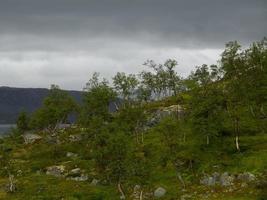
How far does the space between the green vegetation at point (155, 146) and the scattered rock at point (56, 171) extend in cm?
32

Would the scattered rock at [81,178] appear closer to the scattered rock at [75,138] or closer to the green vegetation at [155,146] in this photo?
the green vegetation at [155,146]

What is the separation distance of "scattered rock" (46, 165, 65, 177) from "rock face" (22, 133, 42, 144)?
52035mm

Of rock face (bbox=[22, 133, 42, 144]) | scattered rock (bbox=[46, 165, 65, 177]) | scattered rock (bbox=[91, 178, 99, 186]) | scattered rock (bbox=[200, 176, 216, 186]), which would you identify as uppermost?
rock face (bbox=[22, 133, 42, 144])

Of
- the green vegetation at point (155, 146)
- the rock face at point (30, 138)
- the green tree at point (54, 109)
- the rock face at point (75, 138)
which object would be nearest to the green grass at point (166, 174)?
the green vegetation at point (155, 146)

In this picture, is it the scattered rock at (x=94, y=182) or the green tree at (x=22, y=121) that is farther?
the green tree at (x=22, y=121)

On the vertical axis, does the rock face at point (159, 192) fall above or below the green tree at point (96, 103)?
below

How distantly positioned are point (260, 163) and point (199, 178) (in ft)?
35.2

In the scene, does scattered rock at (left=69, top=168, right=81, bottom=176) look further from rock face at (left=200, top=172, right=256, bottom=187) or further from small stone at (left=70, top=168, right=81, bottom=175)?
rock face at (left=200, top=172, right=256, bottom=187)

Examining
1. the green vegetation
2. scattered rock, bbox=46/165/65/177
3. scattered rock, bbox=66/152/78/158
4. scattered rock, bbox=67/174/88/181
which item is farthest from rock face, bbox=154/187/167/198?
scattered rock, bbox=66/152/78/158

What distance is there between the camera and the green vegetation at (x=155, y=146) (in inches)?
3061

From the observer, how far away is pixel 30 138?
541ft

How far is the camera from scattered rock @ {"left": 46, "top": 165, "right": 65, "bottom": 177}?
347 feet

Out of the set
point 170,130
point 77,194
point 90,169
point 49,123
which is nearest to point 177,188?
point 170,130

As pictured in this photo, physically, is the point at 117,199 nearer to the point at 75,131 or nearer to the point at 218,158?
the point at 218,158
